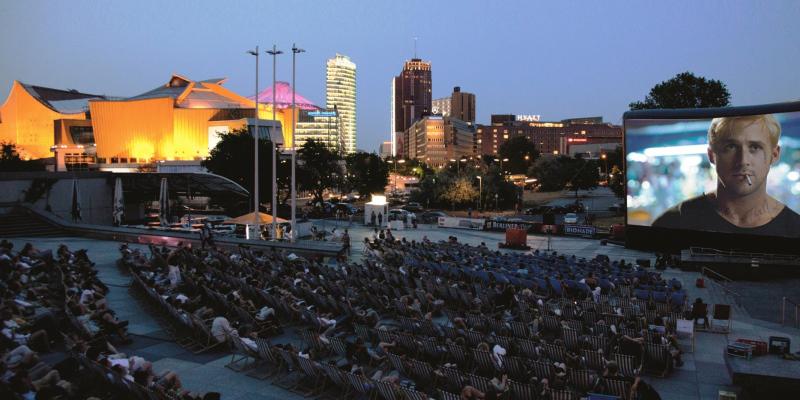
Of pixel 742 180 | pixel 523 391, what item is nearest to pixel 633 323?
pixel 523 391

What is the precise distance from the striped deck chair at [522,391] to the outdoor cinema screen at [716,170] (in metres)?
20.1

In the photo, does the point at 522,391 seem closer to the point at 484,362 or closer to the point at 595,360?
the point at 484,362

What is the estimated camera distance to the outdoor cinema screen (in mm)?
23516

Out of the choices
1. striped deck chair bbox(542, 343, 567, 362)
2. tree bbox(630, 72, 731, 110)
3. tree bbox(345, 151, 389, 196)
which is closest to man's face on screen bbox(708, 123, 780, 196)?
striped deck chair bbox(542, 343, 567, 362)

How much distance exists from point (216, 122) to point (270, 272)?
9786cm

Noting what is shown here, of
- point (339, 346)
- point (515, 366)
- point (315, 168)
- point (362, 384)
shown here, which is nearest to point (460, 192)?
point (315, 168)

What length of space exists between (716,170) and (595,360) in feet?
64.7

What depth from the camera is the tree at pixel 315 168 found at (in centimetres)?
6156

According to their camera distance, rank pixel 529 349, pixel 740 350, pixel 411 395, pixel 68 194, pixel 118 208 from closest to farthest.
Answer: pixel 411 395 → pixel 529 349 → pixel 740 350 → pixel 118 208 → pixel 68 194

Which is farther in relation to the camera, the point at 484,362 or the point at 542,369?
the point at 484,362

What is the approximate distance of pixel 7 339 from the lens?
9305 millimetres

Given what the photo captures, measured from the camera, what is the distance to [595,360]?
9.55 m

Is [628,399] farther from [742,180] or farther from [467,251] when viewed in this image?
[742,180]

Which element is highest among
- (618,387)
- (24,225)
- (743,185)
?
(743,185)
